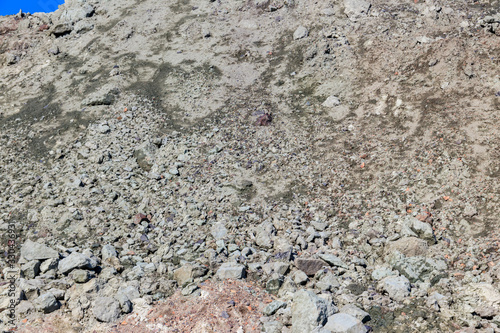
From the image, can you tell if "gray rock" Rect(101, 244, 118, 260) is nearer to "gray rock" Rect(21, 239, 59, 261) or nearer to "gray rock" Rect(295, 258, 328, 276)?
"gray rock" Rect(21, 239, 59, 261)

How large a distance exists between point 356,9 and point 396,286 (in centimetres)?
1167

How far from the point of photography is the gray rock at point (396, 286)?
6.52m

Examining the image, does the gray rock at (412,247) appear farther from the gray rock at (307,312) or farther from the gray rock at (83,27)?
the gray rock at (83,27)

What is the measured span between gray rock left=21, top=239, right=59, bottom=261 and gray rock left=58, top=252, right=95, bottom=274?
338mm

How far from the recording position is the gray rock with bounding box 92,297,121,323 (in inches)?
254

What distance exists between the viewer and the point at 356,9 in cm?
1466

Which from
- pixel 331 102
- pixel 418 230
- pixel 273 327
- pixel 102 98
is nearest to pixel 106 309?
pixel 273 327

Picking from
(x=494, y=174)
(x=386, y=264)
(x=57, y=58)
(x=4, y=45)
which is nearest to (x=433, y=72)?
(x=494, y=174)

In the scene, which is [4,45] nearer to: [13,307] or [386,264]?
[13,307]

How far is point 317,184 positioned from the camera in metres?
9.97

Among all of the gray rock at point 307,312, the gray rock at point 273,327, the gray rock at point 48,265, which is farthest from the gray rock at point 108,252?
the gray rock at point 307,312

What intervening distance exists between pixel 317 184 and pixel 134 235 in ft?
15.8

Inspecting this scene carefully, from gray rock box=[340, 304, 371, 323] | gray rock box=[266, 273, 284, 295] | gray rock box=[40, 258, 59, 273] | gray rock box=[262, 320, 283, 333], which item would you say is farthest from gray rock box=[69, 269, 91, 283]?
gray rock box=[340, 304, 371, 323]

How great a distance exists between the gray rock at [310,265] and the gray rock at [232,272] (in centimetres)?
117
